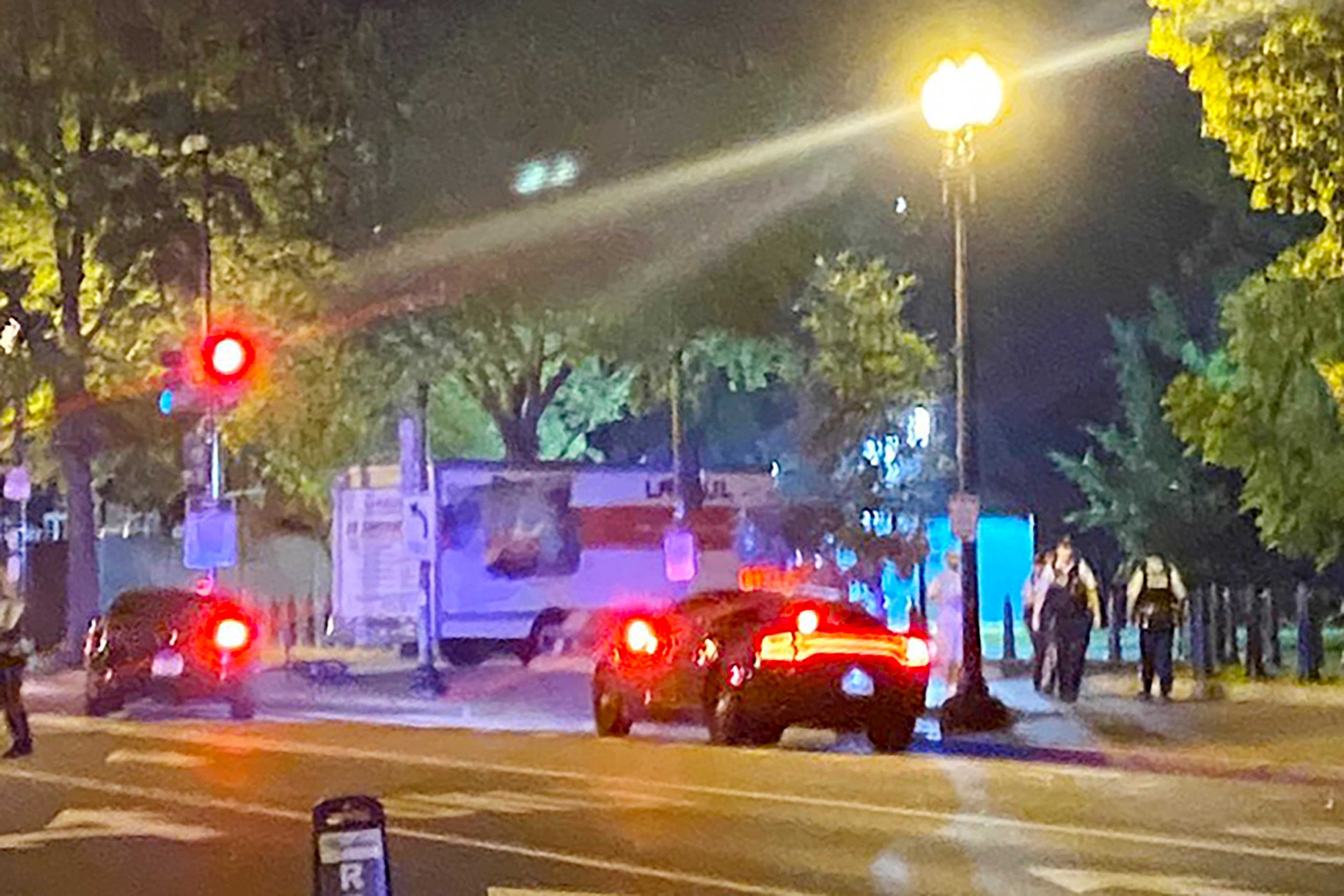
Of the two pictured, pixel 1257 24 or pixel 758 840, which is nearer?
pixel 758 840

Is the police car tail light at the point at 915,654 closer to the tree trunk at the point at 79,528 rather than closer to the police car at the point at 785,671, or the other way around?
the police car at the point at 785,671

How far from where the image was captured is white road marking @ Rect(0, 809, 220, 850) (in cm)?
1434

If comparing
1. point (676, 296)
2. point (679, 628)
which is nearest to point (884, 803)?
point (679, 628)

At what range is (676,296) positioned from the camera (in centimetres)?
3653

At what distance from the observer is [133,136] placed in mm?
34562

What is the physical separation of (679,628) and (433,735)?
127 inches

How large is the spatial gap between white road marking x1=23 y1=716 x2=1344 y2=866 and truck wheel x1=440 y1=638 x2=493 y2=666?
886 cm

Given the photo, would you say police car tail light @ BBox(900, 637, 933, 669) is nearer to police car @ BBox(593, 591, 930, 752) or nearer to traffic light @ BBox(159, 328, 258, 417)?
police car @ BBox(593, 591, 930, 752)

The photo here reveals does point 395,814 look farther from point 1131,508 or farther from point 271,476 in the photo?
point 271,476

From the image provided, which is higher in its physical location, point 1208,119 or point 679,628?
point 1208,119

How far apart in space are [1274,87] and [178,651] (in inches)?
477

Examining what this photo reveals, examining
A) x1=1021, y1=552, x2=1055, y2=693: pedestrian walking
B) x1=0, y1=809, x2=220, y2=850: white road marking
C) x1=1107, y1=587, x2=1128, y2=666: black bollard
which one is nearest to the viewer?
x1=0, y1=809, x2=220, y2=850: white road marking

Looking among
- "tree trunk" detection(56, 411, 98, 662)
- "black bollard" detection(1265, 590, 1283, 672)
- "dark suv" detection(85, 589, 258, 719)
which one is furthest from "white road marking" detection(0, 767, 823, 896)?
"tree trunk" detection(56, 411, 98, 662)

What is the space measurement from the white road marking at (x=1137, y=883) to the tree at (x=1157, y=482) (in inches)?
923
